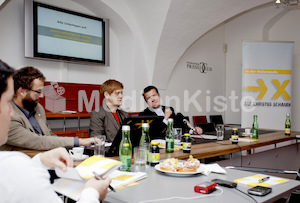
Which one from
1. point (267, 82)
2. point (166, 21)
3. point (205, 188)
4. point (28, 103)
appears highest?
point (166, 21)

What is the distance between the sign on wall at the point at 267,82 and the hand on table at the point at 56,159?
5300mm

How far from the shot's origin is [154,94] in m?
3.60

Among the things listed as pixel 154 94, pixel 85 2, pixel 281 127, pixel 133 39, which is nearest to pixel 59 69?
pixel 85 2

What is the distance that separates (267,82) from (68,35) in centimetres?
403

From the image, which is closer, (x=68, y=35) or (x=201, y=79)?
(x=68, y=35)

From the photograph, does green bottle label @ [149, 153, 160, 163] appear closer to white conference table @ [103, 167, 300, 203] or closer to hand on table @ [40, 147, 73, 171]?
white conference table @ [103, 167, 300, 203]

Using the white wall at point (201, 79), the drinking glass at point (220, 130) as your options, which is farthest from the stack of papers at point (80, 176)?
the white wall at point (201, 79)

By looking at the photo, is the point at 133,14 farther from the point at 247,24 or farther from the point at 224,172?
the point at 224,172

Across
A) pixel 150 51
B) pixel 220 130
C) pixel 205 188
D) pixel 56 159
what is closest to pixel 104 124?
pixel 220 130

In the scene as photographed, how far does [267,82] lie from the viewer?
579 cm

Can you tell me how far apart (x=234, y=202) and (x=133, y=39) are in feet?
15.4

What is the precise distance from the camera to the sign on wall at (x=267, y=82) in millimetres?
5738

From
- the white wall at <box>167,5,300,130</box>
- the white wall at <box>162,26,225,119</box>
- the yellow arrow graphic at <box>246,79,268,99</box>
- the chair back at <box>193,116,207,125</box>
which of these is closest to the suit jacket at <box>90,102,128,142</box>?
the white wall at <box>162,26,225,119</box>

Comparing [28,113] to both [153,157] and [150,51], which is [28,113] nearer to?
[153,157]
